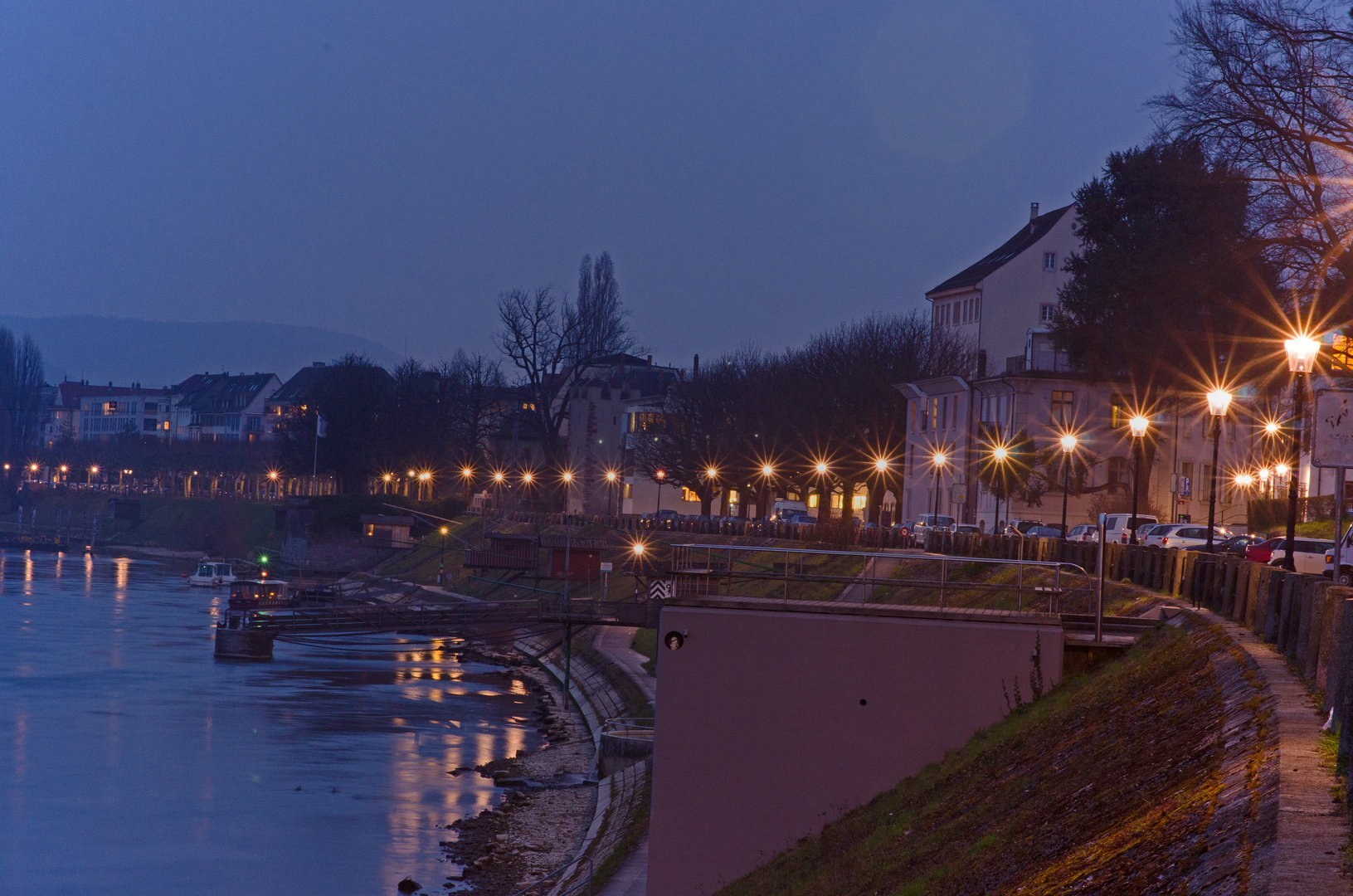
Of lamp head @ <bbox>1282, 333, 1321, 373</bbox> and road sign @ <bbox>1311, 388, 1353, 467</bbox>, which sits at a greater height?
lamp head @ <bbox>1282, 333, 1321, 373</bbox>

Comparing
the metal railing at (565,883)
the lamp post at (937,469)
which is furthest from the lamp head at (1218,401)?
the lamp post at (937,469)

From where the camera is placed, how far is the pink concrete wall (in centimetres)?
2122

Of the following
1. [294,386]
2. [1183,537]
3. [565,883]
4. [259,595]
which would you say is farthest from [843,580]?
→ [294,386]

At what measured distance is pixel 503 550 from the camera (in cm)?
8025

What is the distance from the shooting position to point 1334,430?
1606 centimetres

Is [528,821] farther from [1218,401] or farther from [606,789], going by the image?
[1218,401]

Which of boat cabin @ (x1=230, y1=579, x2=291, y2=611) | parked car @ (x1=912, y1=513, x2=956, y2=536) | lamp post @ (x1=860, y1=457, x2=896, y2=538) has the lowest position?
boat cabin @ (x1=230, y1=579, x2=291, y2=611)

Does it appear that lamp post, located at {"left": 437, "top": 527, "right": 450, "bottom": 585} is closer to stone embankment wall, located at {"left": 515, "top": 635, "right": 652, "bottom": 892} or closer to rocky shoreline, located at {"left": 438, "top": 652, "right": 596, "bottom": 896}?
stone embankment wall, located at {"left": 515, "top": 635, "right": 652, "bottom": 892}

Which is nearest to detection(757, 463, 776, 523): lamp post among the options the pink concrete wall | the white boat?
the white boat

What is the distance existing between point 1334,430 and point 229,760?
33322mm

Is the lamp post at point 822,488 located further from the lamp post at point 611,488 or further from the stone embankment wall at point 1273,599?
the stone embankment wall at point 1273,599

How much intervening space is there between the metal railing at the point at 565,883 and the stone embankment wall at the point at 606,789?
0.08 meters

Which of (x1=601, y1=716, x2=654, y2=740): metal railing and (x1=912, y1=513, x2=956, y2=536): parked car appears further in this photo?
(x1=912, y1=513, x2=956, y2=536): parked car

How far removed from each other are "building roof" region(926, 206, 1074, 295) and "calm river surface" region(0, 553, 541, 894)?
3816 cm
